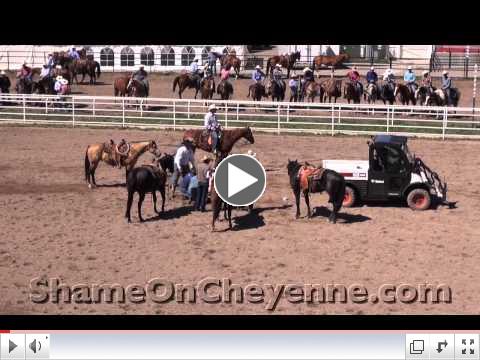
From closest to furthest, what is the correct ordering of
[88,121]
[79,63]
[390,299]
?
[390,299] → [88,121] → [79,63]

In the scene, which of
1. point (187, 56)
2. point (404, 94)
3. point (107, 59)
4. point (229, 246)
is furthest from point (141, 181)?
point (107, 59)

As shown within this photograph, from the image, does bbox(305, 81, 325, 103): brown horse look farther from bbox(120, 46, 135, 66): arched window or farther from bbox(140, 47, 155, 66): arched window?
bbox(120, 46, 135, 66): arched window

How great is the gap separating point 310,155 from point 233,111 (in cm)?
690

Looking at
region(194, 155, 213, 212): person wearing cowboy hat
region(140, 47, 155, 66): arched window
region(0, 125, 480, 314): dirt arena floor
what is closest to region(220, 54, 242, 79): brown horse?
region(140, 47, 155, 66): arched window

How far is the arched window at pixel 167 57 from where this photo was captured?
32344mm

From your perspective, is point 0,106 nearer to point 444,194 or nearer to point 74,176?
point 74,176

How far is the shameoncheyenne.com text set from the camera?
27.3 ft

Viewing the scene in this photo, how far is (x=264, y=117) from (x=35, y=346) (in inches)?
717

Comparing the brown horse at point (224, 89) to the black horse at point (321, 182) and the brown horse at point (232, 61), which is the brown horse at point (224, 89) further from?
the black horse at point (321, 182)

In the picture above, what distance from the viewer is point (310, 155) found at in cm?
1706

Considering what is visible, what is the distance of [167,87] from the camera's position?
1193 inches

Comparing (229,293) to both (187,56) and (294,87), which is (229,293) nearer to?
(294,87)

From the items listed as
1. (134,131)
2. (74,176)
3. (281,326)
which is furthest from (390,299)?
(134,131)

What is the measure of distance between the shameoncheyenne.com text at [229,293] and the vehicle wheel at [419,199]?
3.54m
